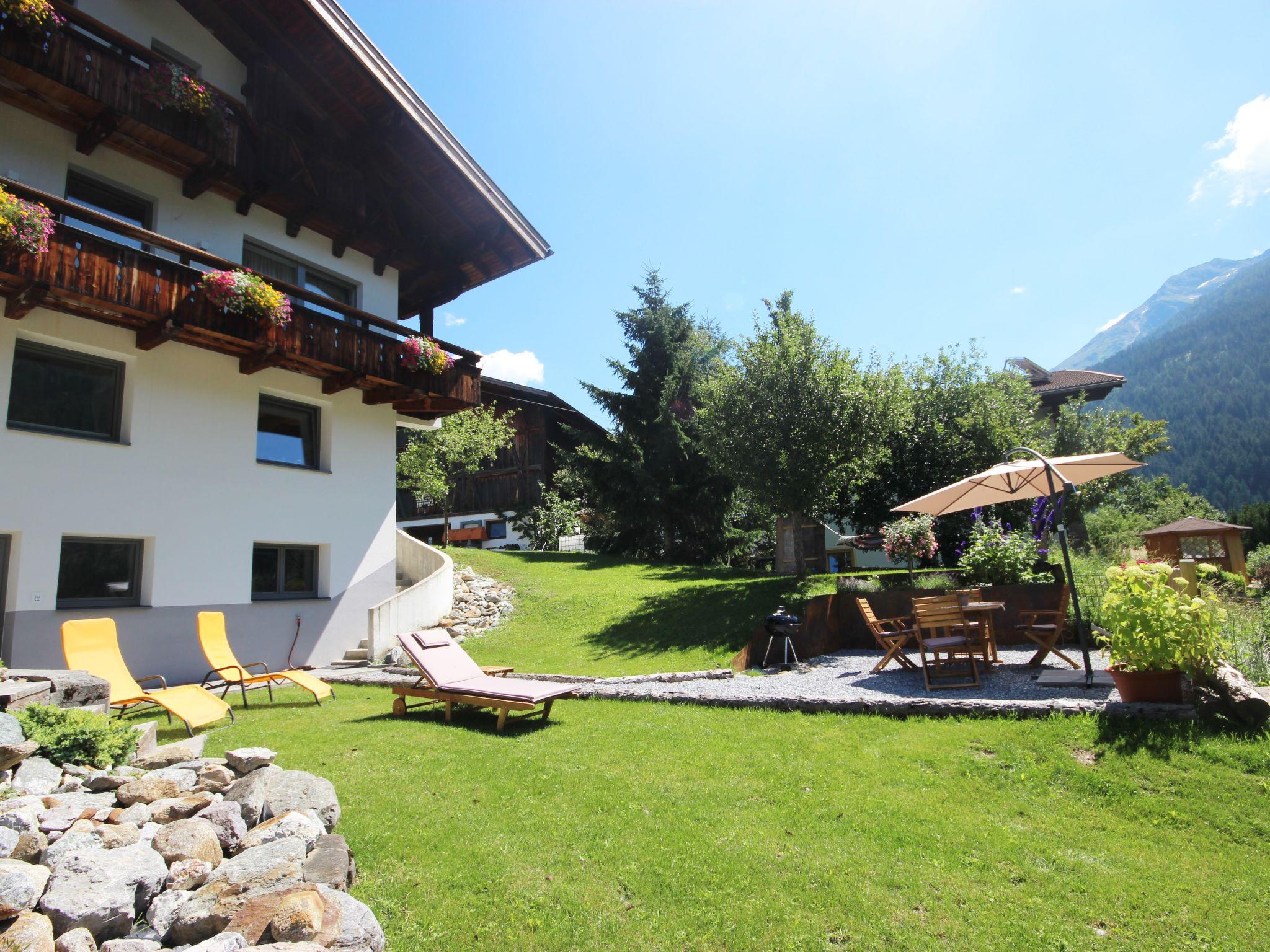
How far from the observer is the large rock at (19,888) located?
279cm

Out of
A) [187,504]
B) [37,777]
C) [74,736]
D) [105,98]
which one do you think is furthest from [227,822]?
[105,98]

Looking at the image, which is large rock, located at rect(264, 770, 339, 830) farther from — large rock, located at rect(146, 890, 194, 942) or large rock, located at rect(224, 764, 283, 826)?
large rock, located at rect(146, 890, 194, 942)

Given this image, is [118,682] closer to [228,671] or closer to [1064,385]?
[228,671]

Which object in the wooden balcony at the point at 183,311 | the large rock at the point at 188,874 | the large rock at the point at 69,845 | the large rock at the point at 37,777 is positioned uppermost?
the wooden balcony at the point at 183,311

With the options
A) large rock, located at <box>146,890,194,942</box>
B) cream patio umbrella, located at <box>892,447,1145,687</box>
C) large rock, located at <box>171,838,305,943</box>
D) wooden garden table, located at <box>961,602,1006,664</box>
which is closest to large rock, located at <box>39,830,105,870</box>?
large rock, located at <box>146,890,194,942</box>

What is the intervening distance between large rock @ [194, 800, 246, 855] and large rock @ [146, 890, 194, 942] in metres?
0.61

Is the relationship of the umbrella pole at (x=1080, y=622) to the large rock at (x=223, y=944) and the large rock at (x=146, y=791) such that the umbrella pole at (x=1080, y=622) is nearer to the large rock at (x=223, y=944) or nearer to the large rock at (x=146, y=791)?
the large rock at (x=223, y=944)

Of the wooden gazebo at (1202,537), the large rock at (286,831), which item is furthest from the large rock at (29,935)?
the wooden gazebo at (1202,537)

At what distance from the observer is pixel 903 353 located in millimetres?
22859

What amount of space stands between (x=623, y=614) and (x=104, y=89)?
1260 centimetres

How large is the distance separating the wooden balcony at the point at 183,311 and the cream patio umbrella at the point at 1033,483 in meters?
9.83

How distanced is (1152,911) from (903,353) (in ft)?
69.7

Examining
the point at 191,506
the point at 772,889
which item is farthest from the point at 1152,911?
the point at 191,506

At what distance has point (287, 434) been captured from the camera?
1318cm
